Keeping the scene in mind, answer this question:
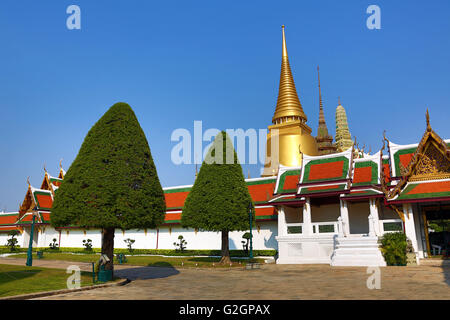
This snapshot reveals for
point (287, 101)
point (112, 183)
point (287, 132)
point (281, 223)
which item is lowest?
point (281, 223)

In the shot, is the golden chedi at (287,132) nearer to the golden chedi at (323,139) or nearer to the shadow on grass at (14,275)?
the golden chedi at (323,139)

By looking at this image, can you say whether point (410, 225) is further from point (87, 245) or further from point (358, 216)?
point (87, 245)

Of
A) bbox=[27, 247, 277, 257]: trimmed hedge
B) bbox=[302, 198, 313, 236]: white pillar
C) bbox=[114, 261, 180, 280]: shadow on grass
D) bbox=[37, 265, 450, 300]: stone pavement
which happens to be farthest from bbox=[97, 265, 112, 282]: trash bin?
bbox=[27, 247, 277, 257]: trimmed hedge

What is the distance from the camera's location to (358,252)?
22.2m

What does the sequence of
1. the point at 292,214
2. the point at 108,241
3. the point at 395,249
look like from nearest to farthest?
1. the point at 108,241
2. the point at 395,249
3. the point at 292,214

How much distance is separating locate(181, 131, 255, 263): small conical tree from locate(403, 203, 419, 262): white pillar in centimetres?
1110

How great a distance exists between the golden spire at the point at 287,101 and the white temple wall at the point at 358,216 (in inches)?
1495

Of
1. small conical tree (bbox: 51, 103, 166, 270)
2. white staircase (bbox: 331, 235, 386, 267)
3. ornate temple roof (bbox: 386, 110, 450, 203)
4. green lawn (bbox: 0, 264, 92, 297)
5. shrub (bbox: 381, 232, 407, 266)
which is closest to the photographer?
green lawn (bbox: 0, 264, 92, 297)

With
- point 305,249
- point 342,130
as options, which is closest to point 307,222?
point 305,249

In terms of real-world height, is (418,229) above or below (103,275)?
above

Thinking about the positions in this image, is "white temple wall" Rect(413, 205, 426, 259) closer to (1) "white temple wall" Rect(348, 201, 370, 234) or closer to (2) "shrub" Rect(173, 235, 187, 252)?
(1) "white temple wall" Rect(348, 201, 370, 234)

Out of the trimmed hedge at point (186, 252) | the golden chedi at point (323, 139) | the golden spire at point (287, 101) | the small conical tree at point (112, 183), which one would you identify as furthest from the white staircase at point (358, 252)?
the golden chedi at point (323, 139)

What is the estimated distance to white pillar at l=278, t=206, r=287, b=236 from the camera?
28359mm

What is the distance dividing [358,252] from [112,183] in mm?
16374
